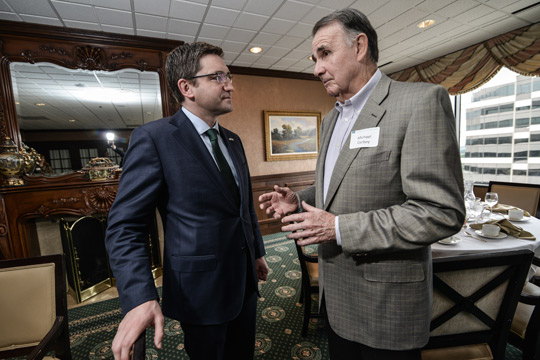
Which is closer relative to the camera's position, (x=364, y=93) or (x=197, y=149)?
(x=364, y=93)

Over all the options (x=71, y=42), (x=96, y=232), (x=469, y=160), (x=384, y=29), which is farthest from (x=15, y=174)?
(x=469, y=160)

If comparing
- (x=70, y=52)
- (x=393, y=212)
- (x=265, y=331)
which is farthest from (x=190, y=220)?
(x=70, y=52)

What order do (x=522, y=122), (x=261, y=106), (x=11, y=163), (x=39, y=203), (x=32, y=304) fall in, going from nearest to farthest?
1. (x=32, y=304)
2. (x=11, y=163)
3. (x=39, y=203)
4. (x=522, y=122)
5. (x=261, y=106)

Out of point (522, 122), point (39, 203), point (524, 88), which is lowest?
point (39, 203)

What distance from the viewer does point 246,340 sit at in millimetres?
1238

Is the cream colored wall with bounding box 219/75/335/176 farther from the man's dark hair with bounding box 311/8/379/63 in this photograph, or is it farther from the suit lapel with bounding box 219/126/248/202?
the man's dark hair with bounding box 311/8/379/63

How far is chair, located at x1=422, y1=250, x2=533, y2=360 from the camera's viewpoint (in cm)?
105

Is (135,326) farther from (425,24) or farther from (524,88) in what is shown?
(524,88)

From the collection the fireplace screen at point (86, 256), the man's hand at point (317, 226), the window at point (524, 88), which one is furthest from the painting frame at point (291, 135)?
the man's hand at point (317, 226)

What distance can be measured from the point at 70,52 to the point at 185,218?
132 inches

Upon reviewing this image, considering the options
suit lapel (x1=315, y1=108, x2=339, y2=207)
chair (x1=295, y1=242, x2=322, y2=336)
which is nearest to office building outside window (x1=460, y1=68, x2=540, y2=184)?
chair (x1=295, y1=242, x2=322, y2=336)

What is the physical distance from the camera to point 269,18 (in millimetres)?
2941

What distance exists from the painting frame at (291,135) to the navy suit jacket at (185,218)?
391cm

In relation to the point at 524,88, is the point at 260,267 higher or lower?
lower
